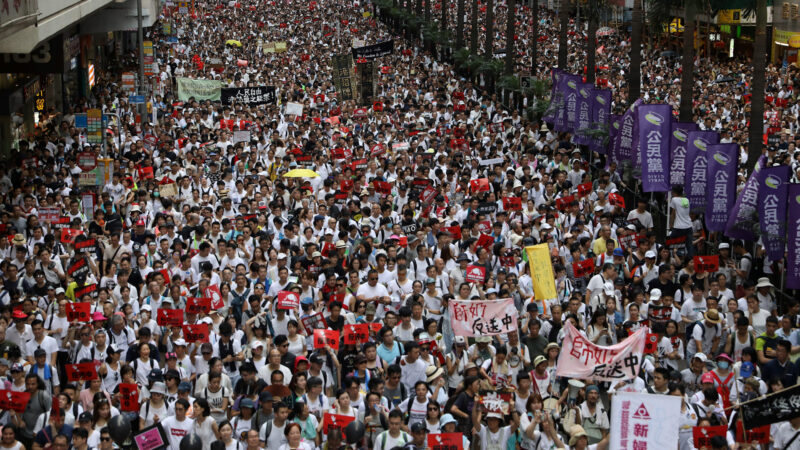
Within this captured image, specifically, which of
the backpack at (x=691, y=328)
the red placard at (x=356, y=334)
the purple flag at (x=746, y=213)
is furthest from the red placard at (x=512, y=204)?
the red placard at (x=356, y=334)

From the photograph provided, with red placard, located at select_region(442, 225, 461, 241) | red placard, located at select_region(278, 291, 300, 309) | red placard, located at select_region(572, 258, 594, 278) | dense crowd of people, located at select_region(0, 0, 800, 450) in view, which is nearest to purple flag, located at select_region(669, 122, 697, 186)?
dense crowd of people, located at select_region(0, 0, 800, 450)

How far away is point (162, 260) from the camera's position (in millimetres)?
15734

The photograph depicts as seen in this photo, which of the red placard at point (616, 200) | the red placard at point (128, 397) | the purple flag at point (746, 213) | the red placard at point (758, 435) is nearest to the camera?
the red placard at point (758, 435)

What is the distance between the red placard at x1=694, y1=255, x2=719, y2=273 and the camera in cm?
1463

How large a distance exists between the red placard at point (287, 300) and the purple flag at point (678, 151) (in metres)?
8.65

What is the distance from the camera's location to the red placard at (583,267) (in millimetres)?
14884

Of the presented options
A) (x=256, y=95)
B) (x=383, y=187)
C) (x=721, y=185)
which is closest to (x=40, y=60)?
(x=256, y=95)

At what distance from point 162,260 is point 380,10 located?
60537 millimetres

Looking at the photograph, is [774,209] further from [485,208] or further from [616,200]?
[485,208]

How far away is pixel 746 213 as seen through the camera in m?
16.5

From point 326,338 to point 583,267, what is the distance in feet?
14.2

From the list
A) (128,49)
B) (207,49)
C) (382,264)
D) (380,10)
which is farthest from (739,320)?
(380,10)

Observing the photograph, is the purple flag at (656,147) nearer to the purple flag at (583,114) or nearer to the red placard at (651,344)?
the purple flag at (583,114)

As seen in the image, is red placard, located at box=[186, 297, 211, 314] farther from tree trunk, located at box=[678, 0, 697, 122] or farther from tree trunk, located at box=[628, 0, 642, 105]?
tree trunk, located at box=[628, 0, 642, 105]
